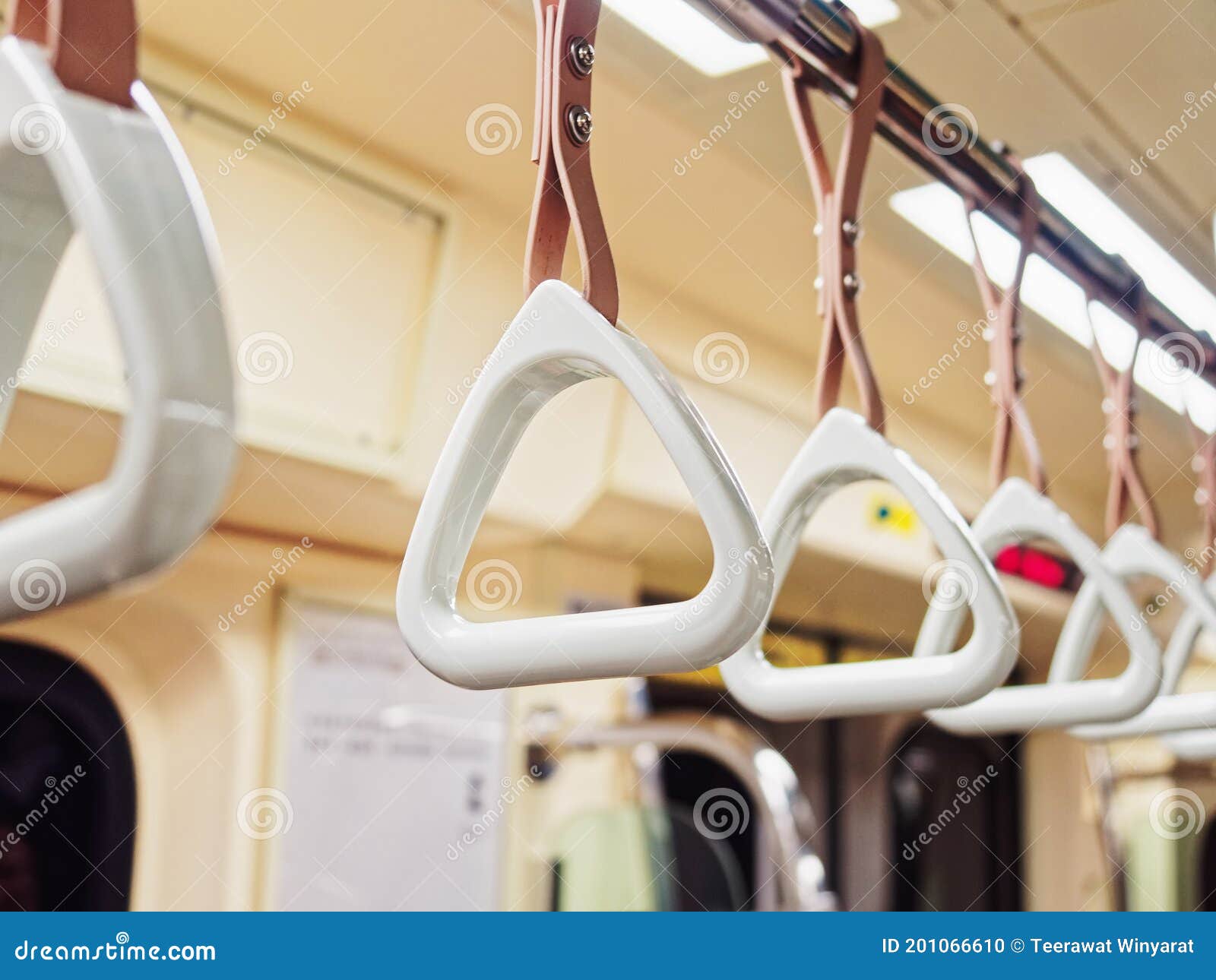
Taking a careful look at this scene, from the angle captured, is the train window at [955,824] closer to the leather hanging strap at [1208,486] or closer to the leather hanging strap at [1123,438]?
the leather hanging strap at [1208,486]

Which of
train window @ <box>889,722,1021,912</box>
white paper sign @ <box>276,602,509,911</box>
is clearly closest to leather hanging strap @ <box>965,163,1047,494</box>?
white paper sign @ <box>276,602,509,911</box>

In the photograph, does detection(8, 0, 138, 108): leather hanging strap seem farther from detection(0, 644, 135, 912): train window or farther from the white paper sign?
the white paper sign

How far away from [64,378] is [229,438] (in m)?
1.31

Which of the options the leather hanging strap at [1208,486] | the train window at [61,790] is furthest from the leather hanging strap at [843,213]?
the train window at [61,790]

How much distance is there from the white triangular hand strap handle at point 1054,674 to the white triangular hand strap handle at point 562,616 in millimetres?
392

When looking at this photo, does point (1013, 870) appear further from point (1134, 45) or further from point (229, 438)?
point (229, 438)

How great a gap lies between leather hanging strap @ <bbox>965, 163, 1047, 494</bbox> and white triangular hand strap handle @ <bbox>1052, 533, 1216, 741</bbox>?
0.08 m

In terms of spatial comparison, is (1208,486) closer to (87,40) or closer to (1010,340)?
(1010,340)

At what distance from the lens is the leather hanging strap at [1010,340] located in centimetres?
101

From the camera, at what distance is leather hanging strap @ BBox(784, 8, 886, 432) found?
0.76m

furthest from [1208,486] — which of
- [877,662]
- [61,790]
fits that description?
[61,790]

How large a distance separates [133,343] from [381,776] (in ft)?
7.30

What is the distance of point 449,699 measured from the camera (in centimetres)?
258

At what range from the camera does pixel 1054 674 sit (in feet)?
3.07
